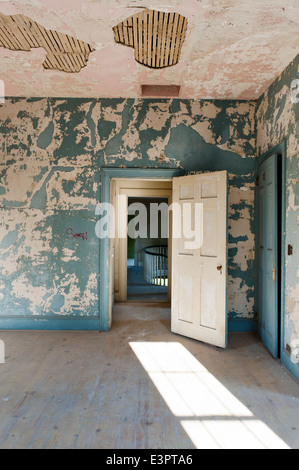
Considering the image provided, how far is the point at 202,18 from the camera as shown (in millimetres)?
2383

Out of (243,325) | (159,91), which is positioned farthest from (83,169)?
(243,325)

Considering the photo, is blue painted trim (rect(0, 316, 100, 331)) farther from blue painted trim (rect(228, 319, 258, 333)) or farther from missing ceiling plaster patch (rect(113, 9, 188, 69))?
missing ceiling plaster patch (rect(113, 9, 188, 69))

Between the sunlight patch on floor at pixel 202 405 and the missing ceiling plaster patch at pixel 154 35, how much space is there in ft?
10.1

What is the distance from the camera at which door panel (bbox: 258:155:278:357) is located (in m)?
3.23

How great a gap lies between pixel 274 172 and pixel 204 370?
2183 mm

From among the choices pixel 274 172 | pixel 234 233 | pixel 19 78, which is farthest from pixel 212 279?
pixel 19 78

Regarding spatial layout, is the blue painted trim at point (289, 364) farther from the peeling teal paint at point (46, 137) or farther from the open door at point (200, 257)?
the peeling teal paint at point (46, 137)

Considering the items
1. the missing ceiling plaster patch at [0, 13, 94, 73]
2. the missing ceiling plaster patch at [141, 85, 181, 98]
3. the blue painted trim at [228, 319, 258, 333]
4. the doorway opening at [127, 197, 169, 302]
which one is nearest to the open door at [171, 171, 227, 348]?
the blue painted trim at [228, 319, 258, 333]

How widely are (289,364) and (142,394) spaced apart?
4.89 ft

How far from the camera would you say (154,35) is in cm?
259

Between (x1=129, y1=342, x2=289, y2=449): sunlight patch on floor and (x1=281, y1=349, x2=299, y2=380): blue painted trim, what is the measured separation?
724mm

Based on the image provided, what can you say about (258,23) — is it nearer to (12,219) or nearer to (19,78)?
(19,78)

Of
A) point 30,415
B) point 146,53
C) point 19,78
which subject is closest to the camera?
point 30,415

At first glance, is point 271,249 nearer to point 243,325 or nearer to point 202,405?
point 243,325
